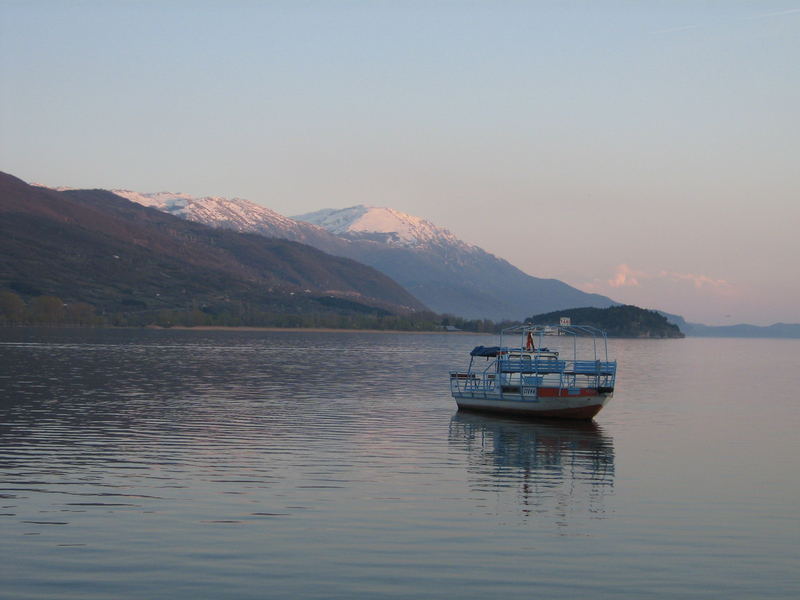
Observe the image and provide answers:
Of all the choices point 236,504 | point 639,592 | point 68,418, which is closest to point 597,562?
point 639,592

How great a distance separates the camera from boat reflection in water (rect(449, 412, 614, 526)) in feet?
131

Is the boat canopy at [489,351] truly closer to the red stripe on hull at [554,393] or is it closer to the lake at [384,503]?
the lake at [384,503]

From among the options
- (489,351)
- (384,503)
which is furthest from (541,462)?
(489,351)

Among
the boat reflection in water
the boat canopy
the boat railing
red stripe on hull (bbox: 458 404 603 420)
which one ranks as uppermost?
the boat canopy

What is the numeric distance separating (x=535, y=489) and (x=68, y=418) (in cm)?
3683

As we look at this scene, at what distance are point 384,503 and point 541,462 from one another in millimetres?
15724

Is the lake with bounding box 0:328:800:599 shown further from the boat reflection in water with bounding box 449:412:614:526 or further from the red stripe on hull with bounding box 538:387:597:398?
the red stripe on hull with bounding box 538:387:597:398

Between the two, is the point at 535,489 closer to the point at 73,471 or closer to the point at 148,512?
the point at 148,512

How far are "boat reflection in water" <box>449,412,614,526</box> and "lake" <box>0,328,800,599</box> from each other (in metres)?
0.20

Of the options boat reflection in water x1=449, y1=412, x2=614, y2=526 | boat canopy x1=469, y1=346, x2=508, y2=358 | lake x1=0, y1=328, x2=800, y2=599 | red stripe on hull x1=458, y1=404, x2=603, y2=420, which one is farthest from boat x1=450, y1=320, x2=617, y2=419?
boat canopy x1=469, y1=346, x2=508, y2=358

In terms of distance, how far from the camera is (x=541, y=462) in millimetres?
51438

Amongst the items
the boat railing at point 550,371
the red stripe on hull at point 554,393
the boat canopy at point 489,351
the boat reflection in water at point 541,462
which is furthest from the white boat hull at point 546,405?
the boat canopy at point 489,351

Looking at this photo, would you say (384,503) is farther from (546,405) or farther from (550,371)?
(550,371)

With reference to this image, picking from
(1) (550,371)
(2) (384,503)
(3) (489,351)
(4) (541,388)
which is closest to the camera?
(2) (384,503)
